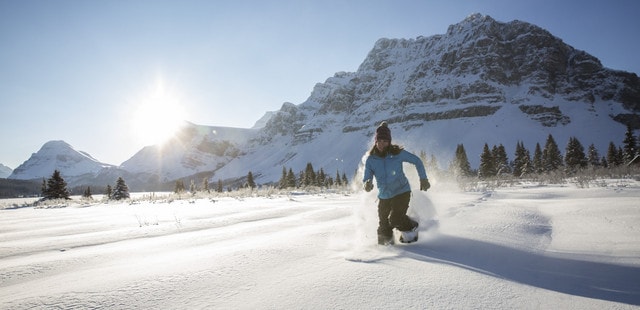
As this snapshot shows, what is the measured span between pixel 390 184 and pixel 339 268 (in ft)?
6.36

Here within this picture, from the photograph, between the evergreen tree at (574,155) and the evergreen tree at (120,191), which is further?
the evergreen tree at (574,155)

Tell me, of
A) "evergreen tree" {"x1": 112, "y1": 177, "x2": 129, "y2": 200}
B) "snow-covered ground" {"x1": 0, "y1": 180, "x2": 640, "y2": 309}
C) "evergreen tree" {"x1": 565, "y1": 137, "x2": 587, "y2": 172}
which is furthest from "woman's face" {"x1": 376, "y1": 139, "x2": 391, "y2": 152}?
"evergreen tree" {"x1": 565, "y1": 137, "x2": 587, "y2": 172}

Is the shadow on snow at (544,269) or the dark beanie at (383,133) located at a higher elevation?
the dark beanie at (383,133)

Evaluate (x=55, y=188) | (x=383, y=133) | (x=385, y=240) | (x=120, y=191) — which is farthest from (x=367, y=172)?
(x=120, y=191)

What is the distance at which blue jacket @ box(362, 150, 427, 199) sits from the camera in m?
4.02

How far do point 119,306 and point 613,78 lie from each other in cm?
21556

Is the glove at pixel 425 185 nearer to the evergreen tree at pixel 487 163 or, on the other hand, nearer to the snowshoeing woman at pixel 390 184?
the snowshoeing woman at pixel 390 184

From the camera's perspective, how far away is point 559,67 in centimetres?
16512

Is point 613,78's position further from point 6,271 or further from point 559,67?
point 6,271

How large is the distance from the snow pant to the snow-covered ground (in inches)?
9.2

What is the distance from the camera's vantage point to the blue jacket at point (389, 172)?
4.02 meters

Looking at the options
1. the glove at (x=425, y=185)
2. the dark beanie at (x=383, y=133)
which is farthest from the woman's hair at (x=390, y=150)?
the glove at (x=425, y=185)

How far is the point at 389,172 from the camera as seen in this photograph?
4105 millimetres

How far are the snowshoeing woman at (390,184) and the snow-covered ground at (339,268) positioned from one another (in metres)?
0.27
